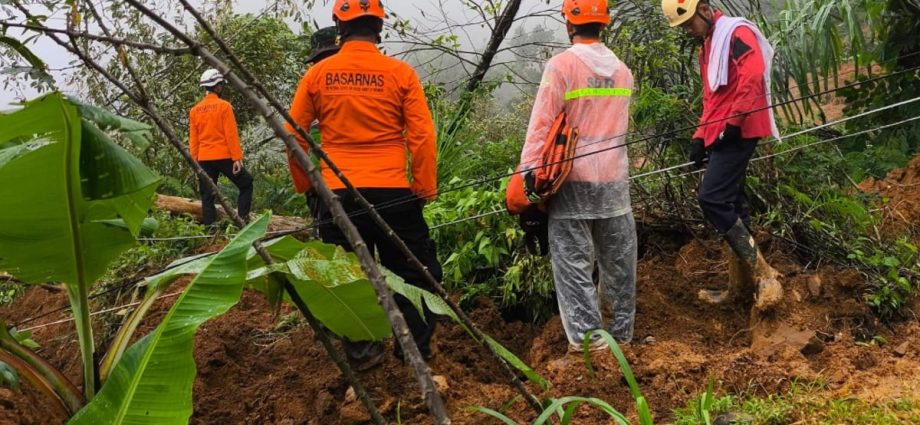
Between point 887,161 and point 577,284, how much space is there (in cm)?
443

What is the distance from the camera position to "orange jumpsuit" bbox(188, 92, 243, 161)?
8398 mm

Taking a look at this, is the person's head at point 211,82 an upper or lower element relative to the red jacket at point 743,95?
upper

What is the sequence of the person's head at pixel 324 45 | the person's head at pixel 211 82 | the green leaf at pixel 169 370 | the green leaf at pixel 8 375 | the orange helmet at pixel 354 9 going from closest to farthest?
1. the green leaf at pixel 169 370
2. the green leaf at pixel 8 375
3. the orange helmet at pixel 354 9
4. the person's head at pixel 324 45
5. the person's head at pixel 211 82

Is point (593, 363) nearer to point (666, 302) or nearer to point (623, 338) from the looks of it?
point (623, 338)

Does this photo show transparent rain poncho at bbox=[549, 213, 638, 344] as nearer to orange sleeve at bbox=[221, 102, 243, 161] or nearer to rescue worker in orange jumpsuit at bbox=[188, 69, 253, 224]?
rescue worker in orange jumpsuit at bbox=[188, 69, 253, 224]

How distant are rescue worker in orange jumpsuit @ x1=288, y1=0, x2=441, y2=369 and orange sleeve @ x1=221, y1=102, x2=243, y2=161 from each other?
4397 mm

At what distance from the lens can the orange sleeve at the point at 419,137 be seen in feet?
14.1

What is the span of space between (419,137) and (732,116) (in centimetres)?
168

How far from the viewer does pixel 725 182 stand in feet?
15.2

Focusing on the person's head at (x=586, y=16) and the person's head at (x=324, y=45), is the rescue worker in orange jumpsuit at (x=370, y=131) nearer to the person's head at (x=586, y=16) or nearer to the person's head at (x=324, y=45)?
the person's head at (x=324, y=45)

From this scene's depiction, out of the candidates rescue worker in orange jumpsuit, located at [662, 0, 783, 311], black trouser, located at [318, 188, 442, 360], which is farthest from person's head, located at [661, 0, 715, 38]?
black trouser, located at [318, 188, 442, 360]

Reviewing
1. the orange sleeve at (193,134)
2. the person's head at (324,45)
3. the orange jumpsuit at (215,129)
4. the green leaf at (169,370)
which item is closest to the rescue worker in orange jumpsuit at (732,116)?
the person's head at (324,45)

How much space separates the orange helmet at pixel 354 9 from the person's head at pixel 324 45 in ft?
0.97

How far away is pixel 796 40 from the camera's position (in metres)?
6.83
